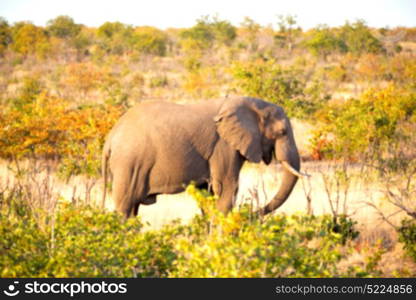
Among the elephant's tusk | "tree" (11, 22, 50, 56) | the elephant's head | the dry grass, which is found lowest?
the dry grass

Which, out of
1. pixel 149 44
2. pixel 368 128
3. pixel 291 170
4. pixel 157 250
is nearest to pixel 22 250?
pixel 157 250

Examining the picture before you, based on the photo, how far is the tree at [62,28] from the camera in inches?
2108

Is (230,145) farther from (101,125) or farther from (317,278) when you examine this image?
(101,125)

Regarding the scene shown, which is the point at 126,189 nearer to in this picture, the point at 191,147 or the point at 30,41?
the point at 191,147

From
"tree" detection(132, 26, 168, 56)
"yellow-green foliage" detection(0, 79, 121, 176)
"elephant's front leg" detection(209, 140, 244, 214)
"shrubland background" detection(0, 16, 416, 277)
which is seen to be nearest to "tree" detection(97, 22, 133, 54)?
"tree" detection(132, 26, 168, 56)

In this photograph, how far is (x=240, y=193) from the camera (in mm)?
12086

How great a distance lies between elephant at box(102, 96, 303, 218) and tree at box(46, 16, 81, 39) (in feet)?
152

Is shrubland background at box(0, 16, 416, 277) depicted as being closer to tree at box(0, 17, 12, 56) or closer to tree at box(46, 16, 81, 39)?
tree at box(0, 17, 12, 56)

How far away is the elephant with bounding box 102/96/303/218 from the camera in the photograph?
8.26 meters

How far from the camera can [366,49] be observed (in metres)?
41.2

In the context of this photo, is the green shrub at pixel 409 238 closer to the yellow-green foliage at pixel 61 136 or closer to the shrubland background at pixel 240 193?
the shrubland background at pixel 240 193

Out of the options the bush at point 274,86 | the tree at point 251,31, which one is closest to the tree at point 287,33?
the tree at point 251,31

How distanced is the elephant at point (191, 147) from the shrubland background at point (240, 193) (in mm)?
585

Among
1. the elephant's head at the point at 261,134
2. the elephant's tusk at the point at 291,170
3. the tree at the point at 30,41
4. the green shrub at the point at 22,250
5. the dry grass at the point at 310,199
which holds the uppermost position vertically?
the tree at the point at 30,41
